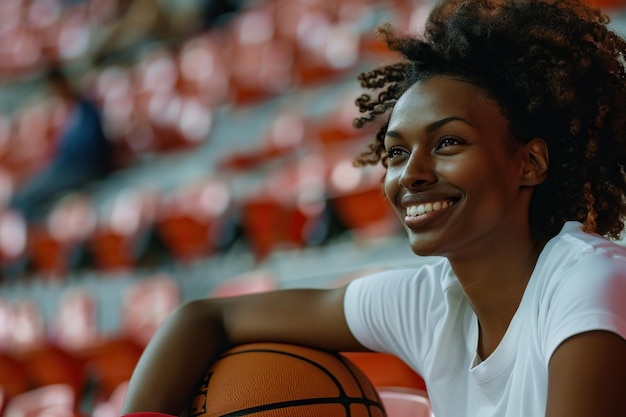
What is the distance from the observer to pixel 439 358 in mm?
1098

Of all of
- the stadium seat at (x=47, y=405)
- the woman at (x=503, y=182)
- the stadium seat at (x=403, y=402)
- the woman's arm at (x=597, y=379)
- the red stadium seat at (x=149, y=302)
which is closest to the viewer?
the woman's arm at (x=597, y=379)

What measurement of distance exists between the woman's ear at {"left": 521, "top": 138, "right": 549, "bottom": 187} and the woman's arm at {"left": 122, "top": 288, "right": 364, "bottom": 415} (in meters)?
0.36

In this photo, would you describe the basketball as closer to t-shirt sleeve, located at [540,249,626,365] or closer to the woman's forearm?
the woman's forearm

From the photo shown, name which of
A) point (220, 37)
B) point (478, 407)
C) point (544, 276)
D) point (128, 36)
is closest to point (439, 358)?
point (478, 407)

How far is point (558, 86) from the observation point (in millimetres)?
970

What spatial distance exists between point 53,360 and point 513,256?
1.87 meters

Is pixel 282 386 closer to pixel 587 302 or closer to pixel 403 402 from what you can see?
pixel 403 402

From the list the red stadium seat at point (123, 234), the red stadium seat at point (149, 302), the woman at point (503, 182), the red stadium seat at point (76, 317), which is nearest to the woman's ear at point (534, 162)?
the woman at point (503, 182)

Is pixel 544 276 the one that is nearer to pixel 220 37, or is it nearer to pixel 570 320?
pixel 570 320

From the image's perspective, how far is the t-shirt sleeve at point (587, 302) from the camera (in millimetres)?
790

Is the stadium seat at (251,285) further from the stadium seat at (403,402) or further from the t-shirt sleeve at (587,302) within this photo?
the t-shirt sleeve at (587,302)

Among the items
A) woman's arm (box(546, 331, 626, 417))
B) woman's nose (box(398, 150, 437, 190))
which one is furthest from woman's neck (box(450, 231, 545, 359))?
woman's arm (box(546, 331, 626, 417))

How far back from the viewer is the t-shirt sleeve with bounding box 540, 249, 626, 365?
31.1 inches

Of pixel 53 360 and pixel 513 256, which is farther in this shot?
pixel 53 360
